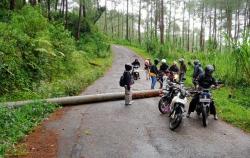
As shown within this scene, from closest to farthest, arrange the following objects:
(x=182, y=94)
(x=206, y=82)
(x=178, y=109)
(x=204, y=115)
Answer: (x=178, y=109) < (x=182, y=94) < (x=204, y=115) < (x=206, y=82)

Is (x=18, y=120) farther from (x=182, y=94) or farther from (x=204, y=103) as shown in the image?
(x=204, y=103)

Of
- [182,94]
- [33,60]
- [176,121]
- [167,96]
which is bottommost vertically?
[176,121]

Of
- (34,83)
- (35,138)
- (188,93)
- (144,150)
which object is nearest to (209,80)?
(188,93)

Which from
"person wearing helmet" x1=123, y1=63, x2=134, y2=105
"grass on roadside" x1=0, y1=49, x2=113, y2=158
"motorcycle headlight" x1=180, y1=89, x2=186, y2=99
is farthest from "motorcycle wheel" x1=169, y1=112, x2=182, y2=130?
"grass on roadside" x1=0, y1=49, x2=113, y2=158

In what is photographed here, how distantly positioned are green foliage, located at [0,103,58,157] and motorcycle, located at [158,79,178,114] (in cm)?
422

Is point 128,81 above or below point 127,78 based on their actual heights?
below

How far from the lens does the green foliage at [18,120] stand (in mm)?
9784

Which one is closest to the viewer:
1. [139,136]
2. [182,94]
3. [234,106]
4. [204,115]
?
[139,136]

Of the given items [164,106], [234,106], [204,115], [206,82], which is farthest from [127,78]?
[234,106]

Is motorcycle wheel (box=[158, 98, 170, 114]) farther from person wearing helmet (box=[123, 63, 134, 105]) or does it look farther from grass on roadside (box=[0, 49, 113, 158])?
grass on roadside (box=[0, 49, 113, 158])

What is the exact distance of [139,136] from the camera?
10.5 m

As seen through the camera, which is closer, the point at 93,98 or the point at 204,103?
the point at 204,103

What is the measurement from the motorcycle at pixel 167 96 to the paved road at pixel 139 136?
0.35 meters

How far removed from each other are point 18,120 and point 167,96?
526 cm
